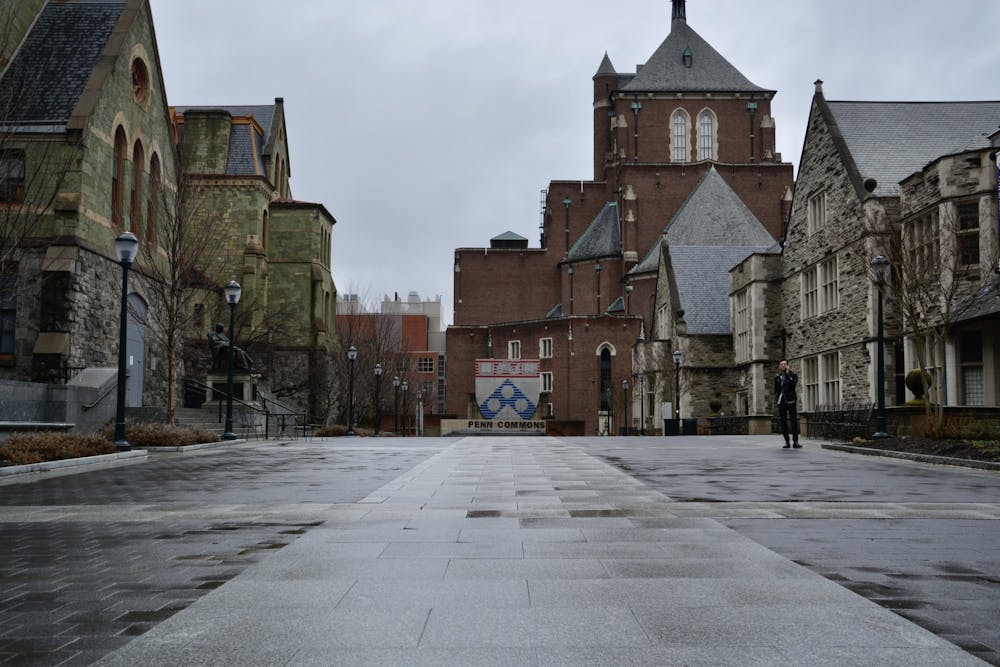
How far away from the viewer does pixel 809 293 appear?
36594mm

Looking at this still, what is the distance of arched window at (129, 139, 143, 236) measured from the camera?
3075cm

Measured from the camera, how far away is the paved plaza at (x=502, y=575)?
4172 mm

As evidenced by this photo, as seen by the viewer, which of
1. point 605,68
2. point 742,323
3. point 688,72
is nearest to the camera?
point 742,323

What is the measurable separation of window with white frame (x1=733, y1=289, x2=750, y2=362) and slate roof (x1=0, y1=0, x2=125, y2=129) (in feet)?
92.8

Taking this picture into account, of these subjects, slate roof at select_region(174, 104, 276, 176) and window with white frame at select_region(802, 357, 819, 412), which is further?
slate roof at select_region(174, 104, 276, 176)

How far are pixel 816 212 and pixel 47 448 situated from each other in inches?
1146

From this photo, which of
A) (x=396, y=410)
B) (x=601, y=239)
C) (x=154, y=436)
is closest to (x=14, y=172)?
(x=154, y=436)

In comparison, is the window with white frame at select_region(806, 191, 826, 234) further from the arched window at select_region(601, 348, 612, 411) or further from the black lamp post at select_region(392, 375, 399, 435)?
the arched window at select_region(601, 348, 612, 411)

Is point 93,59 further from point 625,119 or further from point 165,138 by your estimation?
point 625,119

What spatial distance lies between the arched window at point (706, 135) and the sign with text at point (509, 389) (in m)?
33.9

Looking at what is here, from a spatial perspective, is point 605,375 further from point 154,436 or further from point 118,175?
point 154,436

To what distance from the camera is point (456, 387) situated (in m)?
76.8

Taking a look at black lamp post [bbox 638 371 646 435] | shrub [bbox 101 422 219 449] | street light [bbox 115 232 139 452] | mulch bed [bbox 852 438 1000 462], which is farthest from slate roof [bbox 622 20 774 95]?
street light [bbox 115 232 139 452]

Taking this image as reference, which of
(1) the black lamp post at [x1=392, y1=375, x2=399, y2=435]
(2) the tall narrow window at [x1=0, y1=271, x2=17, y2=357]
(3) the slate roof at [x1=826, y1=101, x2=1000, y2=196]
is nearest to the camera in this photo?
(2) the tall narrow window at [x1=0, y1=271, x2=17, y2=357]
